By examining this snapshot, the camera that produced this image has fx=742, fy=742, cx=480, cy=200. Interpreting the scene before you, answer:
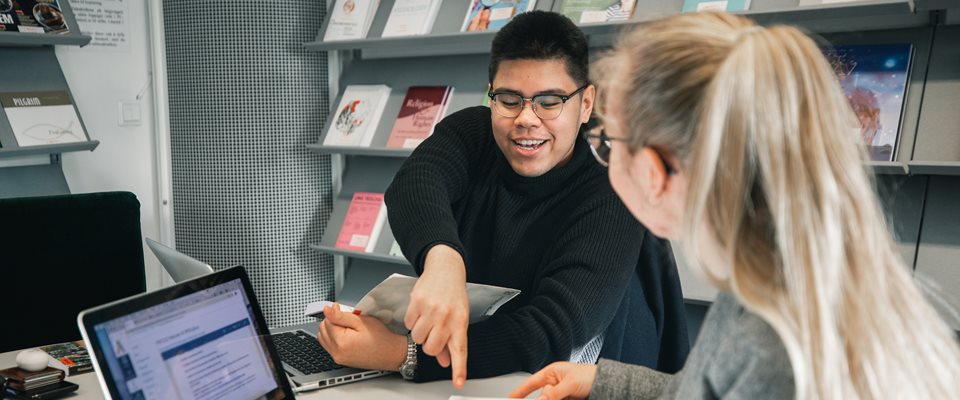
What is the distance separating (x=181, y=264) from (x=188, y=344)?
1.19 feet

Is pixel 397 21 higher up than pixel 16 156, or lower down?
higher up

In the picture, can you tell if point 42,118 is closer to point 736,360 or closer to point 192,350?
point 192,350

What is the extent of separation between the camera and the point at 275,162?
3.54 metres

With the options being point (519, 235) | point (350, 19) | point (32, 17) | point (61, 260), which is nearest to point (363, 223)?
point (350, 19)

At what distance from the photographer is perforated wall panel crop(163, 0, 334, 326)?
3453 millimetres

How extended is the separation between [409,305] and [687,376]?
0.49 m

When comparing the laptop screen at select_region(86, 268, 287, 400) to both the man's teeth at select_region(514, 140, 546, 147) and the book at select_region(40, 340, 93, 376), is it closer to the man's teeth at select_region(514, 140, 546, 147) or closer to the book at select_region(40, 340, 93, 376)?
the book at select_region(40, 340, 93, 376)

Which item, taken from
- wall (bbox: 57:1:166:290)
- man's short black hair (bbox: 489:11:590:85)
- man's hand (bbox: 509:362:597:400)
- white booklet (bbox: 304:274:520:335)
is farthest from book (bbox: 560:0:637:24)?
wall (bbox: 57:1:166:290)

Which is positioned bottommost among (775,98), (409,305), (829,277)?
(409,305)

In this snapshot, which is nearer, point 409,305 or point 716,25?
point 716,25

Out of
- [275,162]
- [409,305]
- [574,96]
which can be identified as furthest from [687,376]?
[275,162]

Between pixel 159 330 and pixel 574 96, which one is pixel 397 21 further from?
pixel 159 330

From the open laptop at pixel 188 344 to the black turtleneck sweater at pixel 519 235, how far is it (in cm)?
→ 31

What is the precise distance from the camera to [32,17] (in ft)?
9.59
